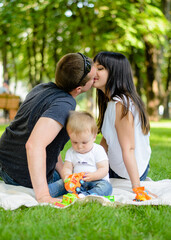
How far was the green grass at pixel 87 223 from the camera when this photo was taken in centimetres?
186

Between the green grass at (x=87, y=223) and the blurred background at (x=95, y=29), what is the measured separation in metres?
8.72

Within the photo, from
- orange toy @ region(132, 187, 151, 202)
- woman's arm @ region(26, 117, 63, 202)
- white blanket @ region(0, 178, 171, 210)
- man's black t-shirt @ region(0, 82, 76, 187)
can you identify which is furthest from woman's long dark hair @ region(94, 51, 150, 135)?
woman's arm @ region(26, 117, 63, 202)

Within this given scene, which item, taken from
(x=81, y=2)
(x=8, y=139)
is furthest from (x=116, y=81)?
(x=81, y=2)

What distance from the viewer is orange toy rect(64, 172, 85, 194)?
2.72m

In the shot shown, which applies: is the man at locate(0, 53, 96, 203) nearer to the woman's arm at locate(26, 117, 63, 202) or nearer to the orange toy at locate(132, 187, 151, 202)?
the woman's arm at locate(26, 117, 63, 202)

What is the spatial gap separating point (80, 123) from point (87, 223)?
3.07 ft

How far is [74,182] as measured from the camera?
2727 mm

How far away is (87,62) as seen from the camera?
9.28ft

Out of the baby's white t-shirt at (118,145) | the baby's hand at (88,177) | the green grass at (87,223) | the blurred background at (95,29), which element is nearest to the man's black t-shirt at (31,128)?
the baby's hand at (88,177)

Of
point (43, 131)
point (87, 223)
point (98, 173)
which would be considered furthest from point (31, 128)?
point (87, 223)

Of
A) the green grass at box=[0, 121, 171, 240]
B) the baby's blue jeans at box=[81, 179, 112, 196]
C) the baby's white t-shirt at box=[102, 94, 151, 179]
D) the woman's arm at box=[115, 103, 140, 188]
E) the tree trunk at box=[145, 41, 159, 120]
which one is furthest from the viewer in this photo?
the tree trunk at box=[145, 41, 159, 120]

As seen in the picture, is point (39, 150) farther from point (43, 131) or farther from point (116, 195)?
point (116, 195)

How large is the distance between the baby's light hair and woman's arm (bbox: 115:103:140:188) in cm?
54

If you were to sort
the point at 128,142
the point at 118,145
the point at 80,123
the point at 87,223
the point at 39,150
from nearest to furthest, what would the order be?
the point at 87,223, the point at 39,150, the point at 80,123, the point at 128,142, the point at 118,145
